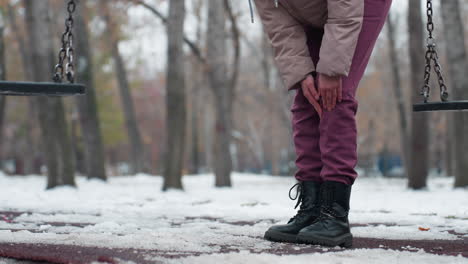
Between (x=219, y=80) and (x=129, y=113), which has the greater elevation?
(x=219, y=80)

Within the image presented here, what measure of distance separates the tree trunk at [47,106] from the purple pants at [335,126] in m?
8.19

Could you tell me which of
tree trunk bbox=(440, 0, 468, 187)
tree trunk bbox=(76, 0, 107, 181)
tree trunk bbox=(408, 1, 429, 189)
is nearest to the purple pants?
tree trunk bbox=(408, 1, 429, 189)

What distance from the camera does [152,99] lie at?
50969mm

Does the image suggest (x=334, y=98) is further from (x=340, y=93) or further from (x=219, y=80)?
(x=219, y=80)

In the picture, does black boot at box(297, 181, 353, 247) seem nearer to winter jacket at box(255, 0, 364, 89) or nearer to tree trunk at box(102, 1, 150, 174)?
winter jacket at box(255, 0, 364, 89)

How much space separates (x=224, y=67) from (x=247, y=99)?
3048cm

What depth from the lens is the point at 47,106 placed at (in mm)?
10875

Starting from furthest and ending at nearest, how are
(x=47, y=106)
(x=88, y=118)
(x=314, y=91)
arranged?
(x=88, y=118)
(x=47, y=106)
(x=314, y=91)

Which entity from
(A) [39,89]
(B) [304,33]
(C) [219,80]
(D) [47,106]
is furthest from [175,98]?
(A) [39,89]

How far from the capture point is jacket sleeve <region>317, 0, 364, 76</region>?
3129 millimetres

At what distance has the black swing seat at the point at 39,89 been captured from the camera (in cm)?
302

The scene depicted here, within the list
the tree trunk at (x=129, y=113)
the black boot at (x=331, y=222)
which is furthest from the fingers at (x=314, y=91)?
the tree trunk at (x=129, y=113)

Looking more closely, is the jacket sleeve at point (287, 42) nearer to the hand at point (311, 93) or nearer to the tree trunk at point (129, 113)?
the hand at point (311, 93)

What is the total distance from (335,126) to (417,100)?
8.42 m
